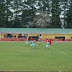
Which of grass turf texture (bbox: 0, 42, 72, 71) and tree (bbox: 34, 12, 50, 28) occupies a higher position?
tree (bbox: 34, 12, 50, 28)

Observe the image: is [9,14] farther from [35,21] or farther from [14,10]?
[35,21]

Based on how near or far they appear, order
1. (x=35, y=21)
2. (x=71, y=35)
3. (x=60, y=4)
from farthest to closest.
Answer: (x=60, y=4) < (x=35, y=21) < (x=71, y=35)

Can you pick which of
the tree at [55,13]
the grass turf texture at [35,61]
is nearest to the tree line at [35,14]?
the tree at [55,13]

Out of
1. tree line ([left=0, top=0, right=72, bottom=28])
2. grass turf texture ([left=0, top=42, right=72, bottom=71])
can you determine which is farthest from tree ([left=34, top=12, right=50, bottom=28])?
grass turf texture ([left=0, top=42, right=72, bottom=71])

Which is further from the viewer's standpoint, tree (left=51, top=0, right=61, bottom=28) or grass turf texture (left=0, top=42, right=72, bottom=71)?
tree (left=51, top=0, right=61, bottom=28)

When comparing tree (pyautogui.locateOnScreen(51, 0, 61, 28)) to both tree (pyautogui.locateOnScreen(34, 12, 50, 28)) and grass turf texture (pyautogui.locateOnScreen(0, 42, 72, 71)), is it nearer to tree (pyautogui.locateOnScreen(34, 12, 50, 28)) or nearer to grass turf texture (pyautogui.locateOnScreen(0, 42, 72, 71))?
tree (pyautogui.locateOnScreen(34, 12, 50, 28))

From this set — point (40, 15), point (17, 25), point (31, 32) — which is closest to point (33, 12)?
point (40, 15)

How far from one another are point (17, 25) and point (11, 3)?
10.8 meters

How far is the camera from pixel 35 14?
86.2m

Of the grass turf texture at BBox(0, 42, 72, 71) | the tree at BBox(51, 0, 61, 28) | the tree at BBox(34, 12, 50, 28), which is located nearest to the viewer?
the grass turf texture at BBox(0, 42, 72, 71)

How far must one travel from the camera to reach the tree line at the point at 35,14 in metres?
82.9

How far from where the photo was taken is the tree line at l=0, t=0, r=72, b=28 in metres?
82.9

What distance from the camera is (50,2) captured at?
8788 cm

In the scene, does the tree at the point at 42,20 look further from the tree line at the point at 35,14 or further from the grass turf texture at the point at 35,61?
the grass turf texture at the point at 35,61
